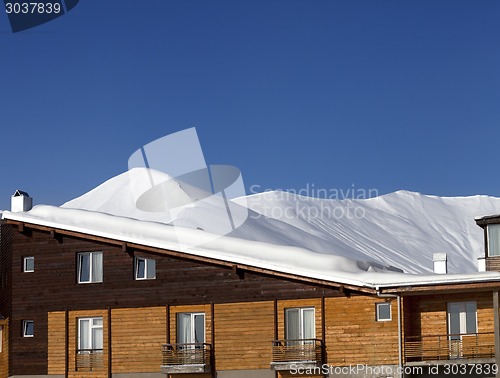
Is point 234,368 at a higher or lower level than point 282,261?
lower

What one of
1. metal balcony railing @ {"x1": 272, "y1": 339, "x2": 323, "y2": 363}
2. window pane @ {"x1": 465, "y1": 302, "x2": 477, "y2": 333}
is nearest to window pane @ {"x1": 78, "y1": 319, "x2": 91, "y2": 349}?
metal balcony railing @ {"x1": 272, "y1": 339, "x2": 323, "y2": 363}

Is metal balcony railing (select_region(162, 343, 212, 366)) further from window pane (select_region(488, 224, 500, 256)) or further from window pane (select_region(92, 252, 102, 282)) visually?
window pane (select_region(488, 224, 500, 256))

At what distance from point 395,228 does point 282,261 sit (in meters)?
88.0

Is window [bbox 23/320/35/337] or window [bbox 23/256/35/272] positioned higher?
window [bbox 23/256/35/272]

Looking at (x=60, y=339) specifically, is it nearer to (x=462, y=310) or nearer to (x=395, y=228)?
(x=462, y=310)

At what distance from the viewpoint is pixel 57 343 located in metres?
36.0

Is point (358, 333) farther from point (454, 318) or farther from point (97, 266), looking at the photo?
point (97, 266)

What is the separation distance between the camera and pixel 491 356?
3069 cm

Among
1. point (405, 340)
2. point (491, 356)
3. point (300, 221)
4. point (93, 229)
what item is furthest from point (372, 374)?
point (300, 221)

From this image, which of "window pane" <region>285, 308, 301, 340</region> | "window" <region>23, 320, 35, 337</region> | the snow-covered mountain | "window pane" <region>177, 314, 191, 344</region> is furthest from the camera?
the snow-covered mountain

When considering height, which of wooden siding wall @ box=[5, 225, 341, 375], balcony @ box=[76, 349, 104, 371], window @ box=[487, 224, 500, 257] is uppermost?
window @ box=[487, 224, 500, 257]

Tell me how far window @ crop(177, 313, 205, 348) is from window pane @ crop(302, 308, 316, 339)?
3.51m

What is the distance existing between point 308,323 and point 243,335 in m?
2.23

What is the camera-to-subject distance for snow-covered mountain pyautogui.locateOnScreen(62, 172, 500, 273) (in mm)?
93875
